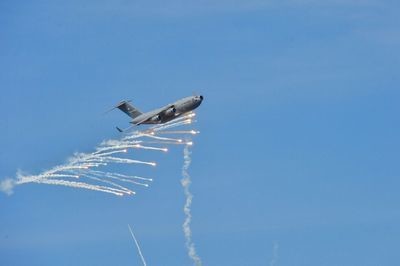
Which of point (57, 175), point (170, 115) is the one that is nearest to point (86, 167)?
point (57, 175)

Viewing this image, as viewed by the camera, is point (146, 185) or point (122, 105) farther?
point (122, 105)

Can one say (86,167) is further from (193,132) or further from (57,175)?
(193,132)

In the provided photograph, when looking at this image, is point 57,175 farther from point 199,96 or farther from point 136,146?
point 199,96

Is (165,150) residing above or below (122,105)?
below

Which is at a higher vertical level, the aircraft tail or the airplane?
the aircraft tail

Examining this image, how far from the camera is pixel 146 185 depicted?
554ft

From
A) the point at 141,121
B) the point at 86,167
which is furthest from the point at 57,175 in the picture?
the point at 141,121

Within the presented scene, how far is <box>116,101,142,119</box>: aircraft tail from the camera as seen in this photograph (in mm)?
181500

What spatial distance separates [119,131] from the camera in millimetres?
171500

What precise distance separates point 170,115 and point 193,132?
6.53m

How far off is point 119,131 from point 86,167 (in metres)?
8.08

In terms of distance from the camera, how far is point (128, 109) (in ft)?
598

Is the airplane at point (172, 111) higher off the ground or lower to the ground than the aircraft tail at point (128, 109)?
lower

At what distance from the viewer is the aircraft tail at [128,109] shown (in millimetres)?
181500
